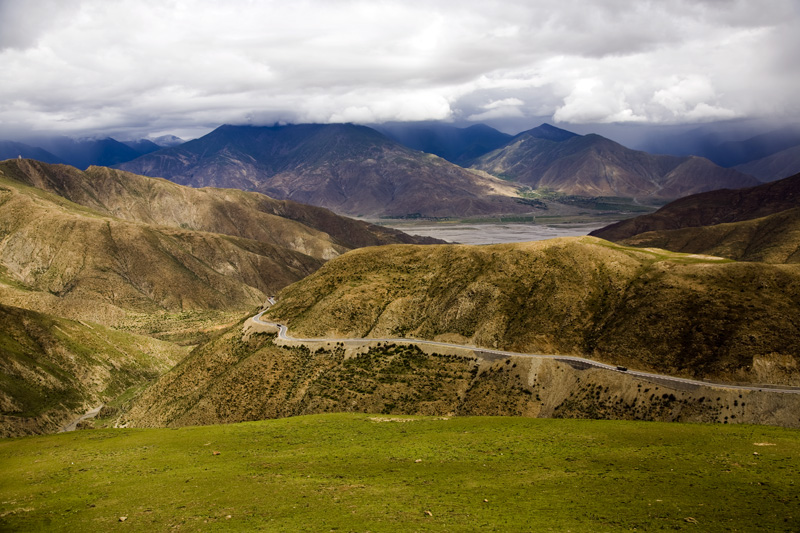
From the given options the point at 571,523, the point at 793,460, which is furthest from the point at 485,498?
the point at 793,460

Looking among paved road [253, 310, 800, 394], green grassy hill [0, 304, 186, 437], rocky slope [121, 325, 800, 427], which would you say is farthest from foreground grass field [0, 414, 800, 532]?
green grassy hill [0, 304, 186, 437]

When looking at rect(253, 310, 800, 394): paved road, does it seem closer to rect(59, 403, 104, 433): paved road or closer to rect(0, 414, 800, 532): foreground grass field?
rect(0, 414, 800, 532): foreground grass field

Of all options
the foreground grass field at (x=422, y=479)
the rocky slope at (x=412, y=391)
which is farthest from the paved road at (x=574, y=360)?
the foreground grass field at (x=422, y=479)

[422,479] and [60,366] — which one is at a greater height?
[422,479]

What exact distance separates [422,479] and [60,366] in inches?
4692

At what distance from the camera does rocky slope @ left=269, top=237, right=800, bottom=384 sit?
255ft

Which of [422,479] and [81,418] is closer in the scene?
[422,479]

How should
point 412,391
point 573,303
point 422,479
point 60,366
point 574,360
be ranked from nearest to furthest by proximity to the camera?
1. point 422,479
2. point 574,360
3. point 412,391
4. point 573,303
5. point 60,366

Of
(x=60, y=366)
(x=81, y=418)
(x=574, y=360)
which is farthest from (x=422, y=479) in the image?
(x=60, y=366)

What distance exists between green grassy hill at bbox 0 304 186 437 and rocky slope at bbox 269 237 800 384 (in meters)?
50.5

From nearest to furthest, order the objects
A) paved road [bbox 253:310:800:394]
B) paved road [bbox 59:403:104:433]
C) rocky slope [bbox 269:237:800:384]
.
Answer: paved road [bbox 253:310:800:394]
rocky slope [bbox 269:237:800:384]
paved road [bbox 59:403:104:433]

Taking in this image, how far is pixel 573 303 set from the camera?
97.1 m

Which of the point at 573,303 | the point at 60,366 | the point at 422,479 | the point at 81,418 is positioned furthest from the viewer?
the point at 60,366

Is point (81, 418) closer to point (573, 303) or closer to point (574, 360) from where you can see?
point (574, 360)
